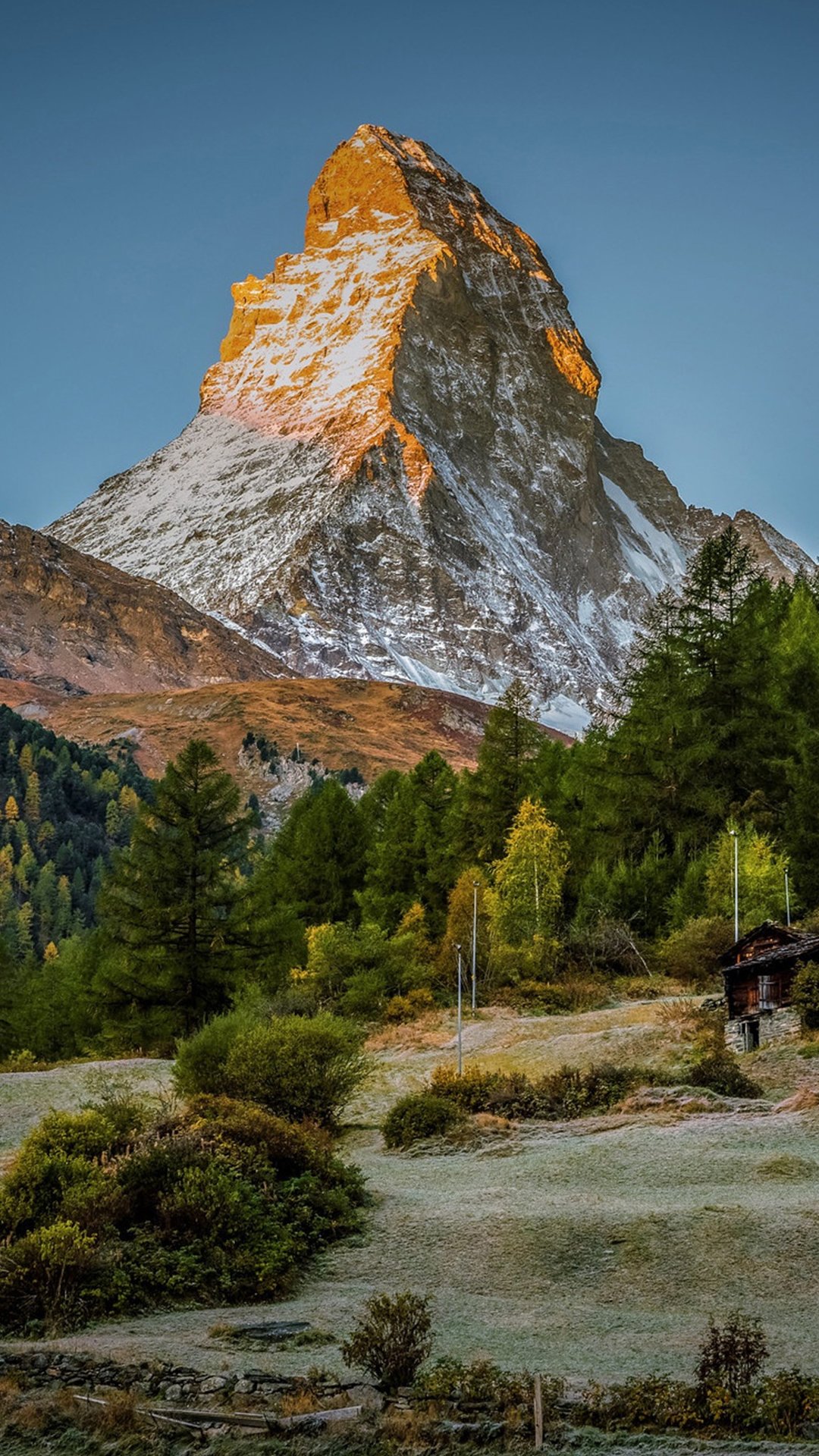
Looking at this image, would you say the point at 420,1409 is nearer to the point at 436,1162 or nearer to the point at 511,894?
the point at 436,1162

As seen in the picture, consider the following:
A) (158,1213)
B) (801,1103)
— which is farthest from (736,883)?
(158,1213)

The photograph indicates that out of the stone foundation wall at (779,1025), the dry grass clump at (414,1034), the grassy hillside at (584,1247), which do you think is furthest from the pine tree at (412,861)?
the grassy hillside at (584,1247)

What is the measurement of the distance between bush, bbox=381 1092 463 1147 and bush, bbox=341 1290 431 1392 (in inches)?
466

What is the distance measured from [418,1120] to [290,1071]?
2.66 m

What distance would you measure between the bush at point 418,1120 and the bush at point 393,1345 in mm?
11846

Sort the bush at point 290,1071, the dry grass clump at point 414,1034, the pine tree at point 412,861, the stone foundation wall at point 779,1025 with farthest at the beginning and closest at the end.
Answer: the pine tree at point 412,861, the dry grass clump at point 414,1034, the stone foundation wall at point 779,1025, the bush at point 290,1071

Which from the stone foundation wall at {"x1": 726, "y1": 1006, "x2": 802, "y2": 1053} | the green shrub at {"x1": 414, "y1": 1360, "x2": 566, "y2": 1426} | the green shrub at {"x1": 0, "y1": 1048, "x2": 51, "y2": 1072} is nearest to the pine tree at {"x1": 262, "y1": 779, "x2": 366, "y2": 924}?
the green shrub at {"x1": 0, "y1": 1048, "x2": 51, "y2": 1072}

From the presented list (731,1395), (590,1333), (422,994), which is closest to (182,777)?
(422,994)

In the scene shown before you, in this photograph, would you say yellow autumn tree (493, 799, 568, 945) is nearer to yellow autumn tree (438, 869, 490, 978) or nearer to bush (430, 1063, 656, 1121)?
yellow autumn tree (438, 869, 490, 978)

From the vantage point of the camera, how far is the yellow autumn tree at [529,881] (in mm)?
46406

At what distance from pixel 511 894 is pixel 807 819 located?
10.8 meters

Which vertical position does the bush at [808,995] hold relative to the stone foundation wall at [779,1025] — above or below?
above

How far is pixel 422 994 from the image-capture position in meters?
43.5

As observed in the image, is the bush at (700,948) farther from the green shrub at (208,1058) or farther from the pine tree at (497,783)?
the green shrub at (208,1058)
